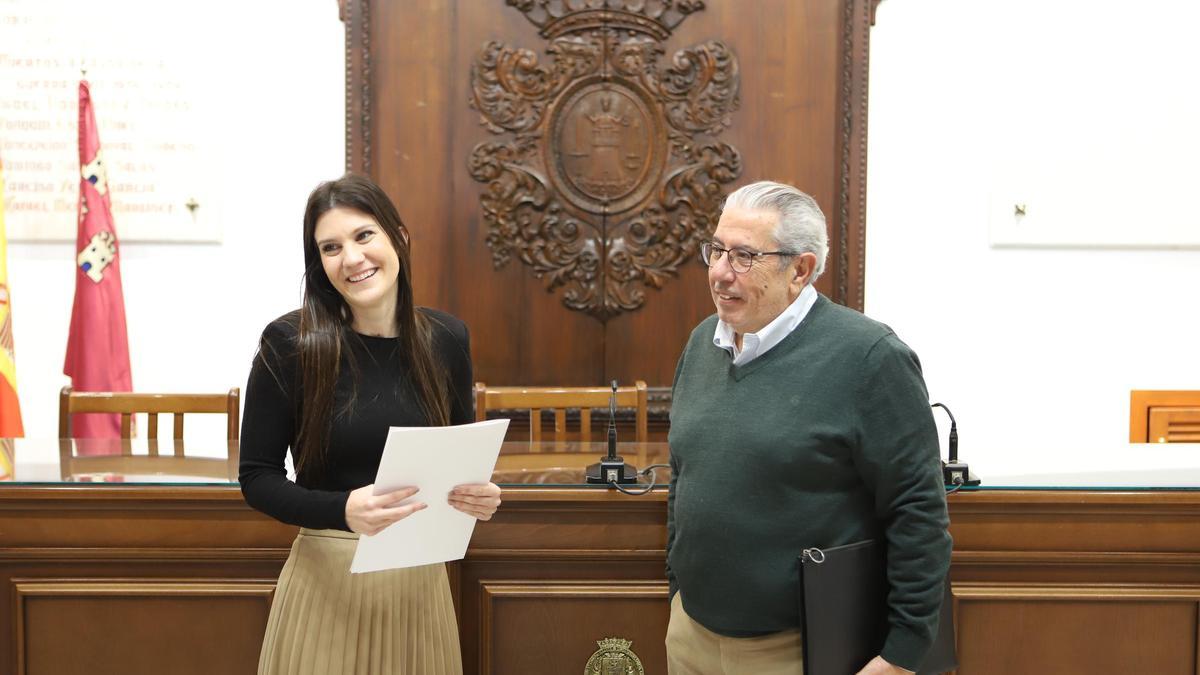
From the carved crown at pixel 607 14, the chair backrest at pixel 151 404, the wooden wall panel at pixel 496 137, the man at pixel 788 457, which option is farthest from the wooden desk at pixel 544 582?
the carved crown at pixel 607 14

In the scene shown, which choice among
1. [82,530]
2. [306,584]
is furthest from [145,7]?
[306,584]

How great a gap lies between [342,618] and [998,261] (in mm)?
3724

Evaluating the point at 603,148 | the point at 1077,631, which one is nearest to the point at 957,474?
the point at 1077,631

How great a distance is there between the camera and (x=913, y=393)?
1.52 metres

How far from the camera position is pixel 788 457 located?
154cm

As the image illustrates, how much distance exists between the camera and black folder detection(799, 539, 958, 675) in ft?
4.98

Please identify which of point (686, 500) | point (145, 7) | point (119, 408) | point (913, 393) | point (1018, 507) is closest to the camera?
point (913, 393)

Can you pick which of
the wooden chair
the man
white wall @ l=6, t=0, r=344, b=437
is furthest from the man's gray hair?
the wooden chair

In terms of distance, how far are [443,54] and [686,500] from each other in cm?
326

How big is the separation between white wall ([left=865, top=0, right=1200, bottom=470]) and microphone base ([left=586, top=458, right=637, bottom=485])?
105 inches

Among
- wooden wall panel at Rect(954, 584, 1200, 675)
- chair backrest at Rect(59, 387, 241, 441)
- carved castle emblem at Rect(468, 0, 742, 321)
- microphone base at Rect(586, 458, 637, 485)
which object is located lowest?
wooden wall panel at Rect(954, 584, 1200, 675)

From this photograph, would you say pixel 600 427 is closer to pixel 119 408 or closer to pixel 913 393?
pixel 119 408

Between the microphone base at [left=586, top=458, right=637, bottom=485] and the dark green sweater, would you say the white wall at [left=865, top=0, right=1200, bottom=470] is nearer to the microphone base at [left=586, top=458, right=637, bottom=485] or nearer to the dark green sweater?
the microphone base at [left=586, top=458, right=637, bottom=485]

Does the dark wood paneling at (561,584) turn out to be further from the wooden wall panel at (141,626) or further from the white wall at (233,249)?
the white wall at (233,249)
